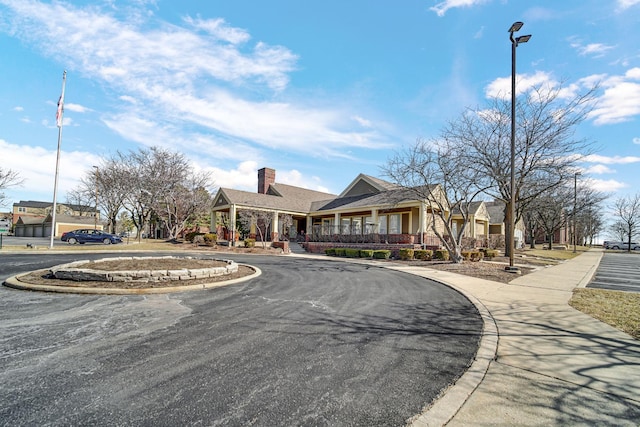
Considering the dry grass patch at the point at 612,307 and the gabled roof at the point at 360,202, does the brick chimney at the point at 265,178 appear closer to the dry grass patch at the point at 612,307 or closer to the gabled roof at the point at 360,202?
the gabled roof at the point at 360,202

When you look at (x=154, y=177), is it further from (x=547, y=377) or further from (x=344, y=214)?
(x=547, y=377)

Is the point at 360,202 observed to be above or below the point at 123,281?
above

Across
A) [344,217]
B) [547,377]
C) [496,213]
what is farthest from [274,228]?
[496,213]

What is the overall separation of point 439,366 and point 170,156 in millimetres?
34489

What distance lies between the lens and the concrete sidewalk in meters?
2.82

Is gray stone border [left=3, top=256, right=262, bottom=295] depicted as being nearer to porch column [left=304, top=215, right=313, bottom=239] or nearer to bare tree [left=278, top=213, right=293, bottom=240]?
bare tree [left=278, top=213, right=293, bottom=240]

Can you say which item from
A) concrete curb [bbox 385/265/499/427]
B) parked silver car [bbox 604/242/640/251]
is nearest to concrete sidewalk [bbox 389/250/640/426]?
concrete curb [bbox 385/265/499/427]

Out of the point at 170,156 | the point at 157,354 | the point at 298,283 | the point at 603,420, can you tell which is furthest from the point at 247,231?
the point at 603,420

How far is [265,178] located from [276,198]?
220 inches

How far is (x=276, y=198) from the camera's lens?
110 ft

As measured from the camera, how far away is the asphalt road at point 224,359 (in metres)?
2.85

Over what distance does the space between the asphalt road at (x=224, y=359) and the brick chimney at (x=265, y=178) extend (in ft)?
102

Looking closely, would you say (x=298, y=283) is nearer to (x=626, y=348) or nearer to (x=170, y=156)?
(x=626, y=348)

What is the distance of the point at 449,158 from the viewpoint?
16672 millimetres
